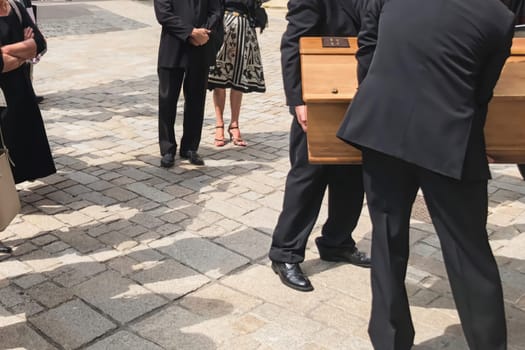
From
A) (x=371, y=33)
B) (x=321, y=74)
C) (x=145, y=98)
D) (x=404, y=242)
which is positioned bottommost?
(x=145, y=98)

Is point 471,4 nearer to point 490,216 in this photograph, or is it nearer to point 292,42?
point 292,42

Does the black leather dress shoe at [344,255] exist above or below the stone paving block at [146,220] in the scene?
above

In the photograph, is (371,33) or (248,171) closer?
(371,33)

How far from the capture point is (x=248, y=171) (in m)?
5.60

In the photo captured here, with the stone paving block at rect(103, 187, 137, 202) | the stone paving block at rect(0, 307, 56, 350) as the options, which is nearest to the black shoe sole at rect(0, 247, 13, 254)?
the stone paving block at rect(0, 307, 56, 350)

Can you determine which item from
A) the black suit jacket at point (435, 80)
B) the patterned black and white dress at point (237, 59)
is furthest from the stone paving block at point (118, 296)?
the patterned black and white dress at point (237, 59)

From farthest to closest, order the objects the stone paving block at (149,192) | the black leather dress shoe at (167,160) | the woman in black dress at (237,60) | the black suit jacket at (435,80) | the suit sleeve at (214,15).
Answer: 1. the woman in black dress at (237,60)
2. the black leather dress shoe at (167,160)
3. the suit sleeve at (214,15)
4. the stone paving block at (149,192)
5. the black suit jacket at (435,80)

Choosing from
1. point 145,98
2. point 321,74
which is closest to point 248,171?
point 321,74

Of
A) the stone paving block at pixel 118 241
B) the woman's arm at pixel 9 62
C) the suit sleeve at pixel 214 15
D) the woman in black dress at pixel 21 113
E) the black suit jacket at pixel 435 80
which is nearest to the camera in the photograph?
the black suit jacket at pixel 435 80

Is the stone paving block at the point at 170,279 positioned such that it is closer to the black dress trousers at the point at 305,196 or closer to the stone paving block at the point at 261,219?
the black dress trousers at the point at 305,196

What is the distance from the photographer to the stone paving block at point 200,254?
385cm

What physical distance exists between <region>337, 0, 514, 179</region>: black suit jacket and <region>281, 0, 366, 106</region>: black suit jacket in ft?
2.38

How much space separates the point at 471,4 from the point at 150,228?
110 inches

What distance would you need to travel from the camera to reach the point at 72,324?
324 centimetres
